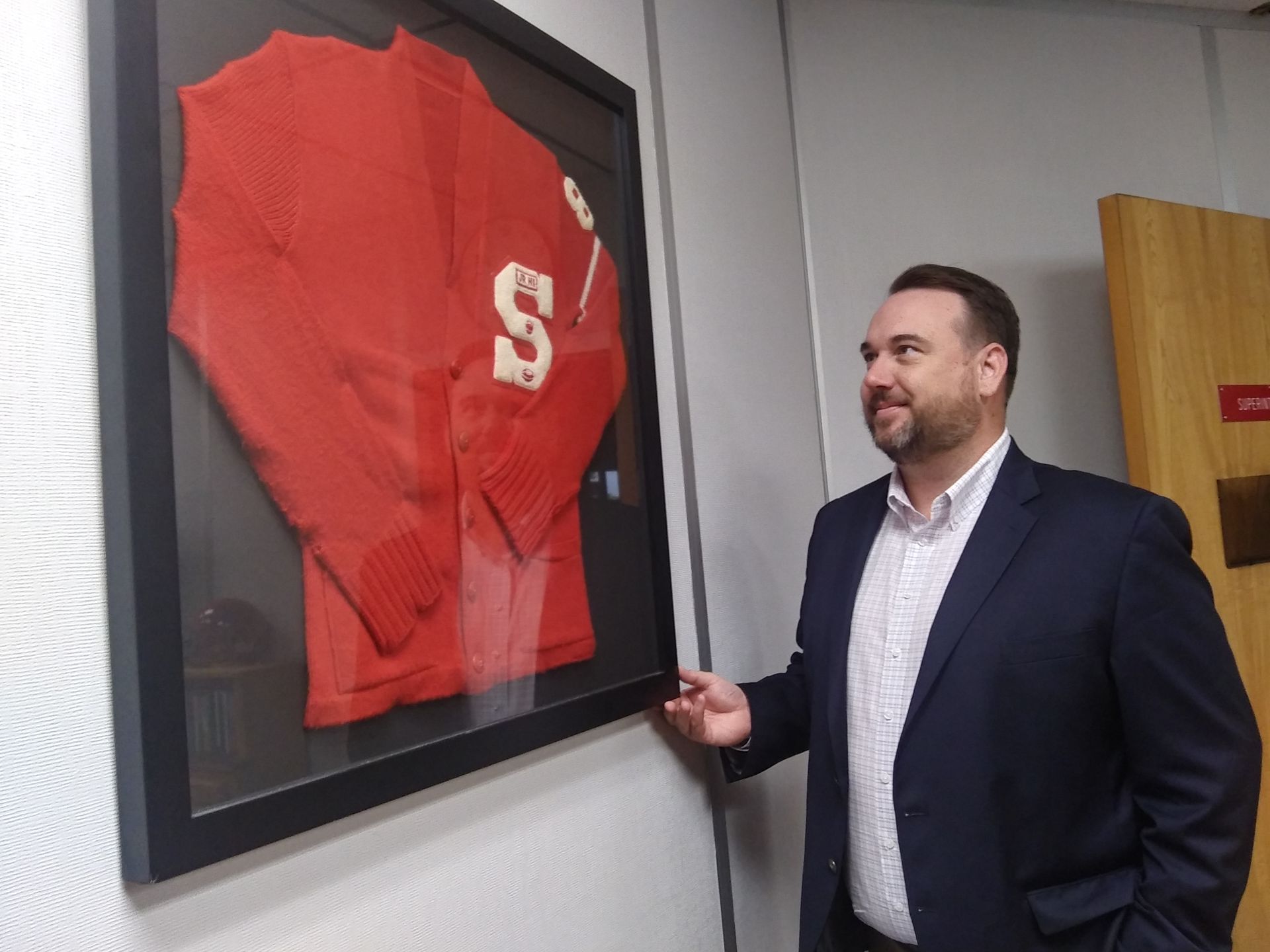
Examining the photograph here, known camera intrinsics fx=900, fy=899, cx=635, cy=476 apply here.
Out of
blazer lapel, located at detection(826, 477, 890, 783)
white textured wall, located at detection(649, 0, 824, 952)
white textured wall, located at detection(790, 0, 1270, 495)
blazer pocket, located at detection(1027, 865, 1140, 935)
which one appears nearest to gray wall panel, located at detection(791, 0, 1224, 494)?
white textured wall, located at detection(790, 0, 1270, 495)

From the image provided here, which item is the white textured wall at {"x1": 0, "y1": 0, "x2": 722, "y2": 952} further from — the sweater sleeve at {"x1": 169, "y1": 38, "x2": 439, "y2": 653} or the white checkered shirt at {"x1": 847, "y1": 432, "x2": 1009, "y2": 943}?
the white checkered shirt at {"x1": 847, "y1": 432, "x2": 1009, "y2": 943}

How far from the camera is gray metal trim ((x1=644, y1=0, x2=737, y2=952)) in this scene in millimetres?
1548

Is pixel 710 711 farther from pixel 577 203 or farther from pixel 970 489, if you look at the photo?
pixel 577 203

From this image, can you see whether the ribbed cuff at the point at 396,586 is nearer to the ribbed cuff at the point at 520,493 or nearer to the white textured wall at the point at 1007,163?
the ribbed cuff at the point at 520,493

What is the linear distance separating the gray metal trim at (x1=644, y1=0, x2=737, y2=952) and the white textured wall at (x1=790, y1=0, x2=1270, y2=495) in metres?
0.76

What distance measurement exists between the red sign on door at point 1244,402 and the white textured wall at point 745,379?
1.05 meters

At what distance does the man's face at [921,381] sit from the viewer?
141cm

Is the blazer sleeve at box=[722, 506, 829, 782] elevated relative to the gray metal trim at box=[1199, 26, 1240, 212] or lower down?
lower down

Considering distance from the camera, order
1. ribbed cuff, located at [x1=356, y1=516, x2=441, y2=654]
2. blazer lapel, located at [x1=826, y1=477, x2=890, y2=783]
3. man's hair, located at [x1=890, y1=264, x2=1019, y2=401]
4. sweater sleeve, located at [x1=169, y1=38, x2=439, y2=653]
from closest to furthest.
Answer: sweater sleeve, located at [x1=169, y1=38, x2=439, y2=653]
ribbed cuff, located at [x1=356, y1=516, x2=441, y2=654]
blazer lapel, located at [x1=826, y1=477, x2=890, y2=783]
man's hair, located at [x1=890, y1=264, x2=1019, y2=401]

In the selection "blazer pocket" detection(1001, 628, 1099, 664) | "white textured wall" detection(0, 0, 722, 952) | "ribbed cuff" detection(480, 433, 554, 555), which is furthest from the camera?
"blazer pocket" detection(1001, 628, 1099, 664)

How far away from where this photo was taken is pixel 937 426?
140 centimetres

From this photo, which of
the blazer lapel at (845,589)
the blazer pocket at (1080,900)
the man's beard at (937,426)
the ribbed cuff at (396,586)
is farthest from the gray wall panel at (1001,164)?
the ribbed cuff at (396,586)

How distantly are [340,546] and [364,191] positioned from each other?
0.37 m

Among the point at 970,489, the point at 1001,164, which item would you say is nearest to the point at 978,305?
the point at 970,489
